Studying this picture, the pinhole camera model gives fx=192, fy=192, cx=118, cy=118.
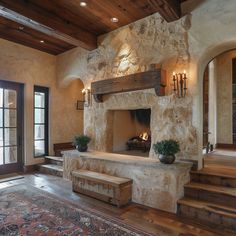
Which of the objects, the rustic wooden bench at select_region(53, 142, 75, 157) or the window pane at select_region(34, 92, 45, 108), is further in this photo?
the rustic wooden bench at select_region(53, 142, 75, 157)

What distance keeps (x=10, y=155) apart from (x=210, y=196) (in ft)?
15.8

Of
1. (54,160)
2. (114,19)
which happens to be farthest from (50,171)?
(114,19)

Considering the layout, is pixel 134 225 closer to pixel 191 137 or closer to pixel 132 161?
Answer: pixel 132 161

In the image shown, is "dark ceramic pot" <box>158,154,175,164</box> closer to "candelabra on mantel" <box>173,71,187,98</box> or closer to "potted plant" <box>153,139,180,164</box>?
"potted plant" <box>153,139,180,164</box>

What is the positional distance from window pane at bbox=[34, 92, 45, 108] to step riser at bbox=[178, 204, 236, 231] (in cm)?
468

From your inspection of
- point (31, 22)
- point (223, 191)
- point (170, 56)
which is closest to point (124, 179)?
point (223, 191)

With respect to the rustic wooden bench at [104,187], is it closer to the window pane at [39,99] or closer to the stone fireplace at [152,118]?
the stone fireplace at [152,118]

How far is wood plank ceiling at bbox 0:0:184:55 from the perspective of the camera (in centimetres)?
329

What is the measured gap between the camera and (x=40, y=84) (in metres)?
5.66

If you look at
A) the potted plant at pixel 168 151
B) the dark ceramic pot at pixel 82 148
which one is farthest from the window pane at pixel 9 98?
the potted plant at pixel 168 151

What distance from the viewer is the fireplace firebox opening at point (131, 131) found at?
499cm

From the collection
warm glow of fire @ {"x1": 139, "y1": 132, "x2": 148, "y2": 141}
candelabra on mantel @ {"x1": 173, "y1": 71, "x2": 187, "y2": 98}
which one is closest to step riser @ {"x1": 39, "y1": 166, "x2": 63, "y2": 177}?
warm glow of fire @ {"x1": 139, "y1": 132, "x2": 148, "y2": 141}

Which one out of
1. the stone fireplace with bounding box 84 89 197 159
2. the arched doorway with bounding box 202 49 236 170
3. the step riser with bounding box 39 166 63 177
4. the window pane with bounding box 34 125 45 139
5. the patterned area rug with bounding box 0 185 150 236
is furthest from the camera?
the arched doorway with bounding box 202 49 236 170

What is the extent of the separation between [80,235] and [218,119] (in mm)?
6327
